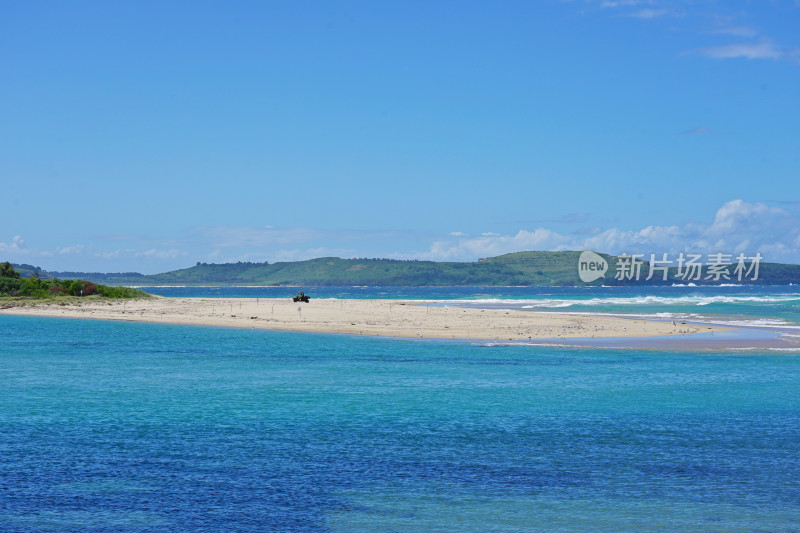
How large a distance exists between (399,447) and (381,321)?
49482mm

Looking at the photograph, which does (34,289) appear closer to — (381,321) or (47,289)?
(47,289)

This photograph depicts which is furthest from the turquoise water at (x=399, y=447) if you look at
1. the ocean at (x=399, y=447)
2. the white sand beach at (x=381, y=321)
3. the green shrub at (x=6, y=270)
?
the green shrub at (x=6, y=270)

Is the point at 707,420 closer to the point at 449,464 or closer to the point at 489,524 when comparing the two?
the point at 449,464

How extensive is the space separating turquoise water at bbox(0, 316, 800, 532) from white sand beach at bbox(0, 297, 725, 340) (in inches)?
796

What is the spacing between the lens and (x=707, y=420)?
24.1 m

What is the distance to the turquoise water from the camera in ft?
48.5

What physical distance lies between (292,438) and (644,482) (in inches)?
370

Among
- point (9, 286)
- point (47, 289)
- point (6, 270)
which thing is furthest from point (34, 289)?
point (6, 270)

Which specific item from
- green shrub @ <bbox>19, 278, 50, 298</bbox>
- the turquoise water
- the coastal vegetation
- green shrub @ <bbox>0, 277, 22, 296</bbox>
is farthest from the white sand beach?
the turquoise water

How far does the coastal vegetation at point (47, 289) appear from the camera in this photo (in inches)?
4053

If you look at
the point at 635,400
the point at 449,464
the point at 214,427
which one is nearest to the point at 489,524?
the point at 449,464

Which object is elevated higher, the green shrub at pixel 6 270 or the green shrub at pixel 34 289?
the green shrub at pixel 6 270

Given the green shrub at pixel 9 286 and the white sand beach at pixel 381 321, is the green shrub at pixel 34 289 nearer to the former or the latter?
the green shrub at pixel 9 286

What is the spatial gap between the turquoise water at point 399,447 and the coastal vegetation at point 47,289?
70.4 meters
